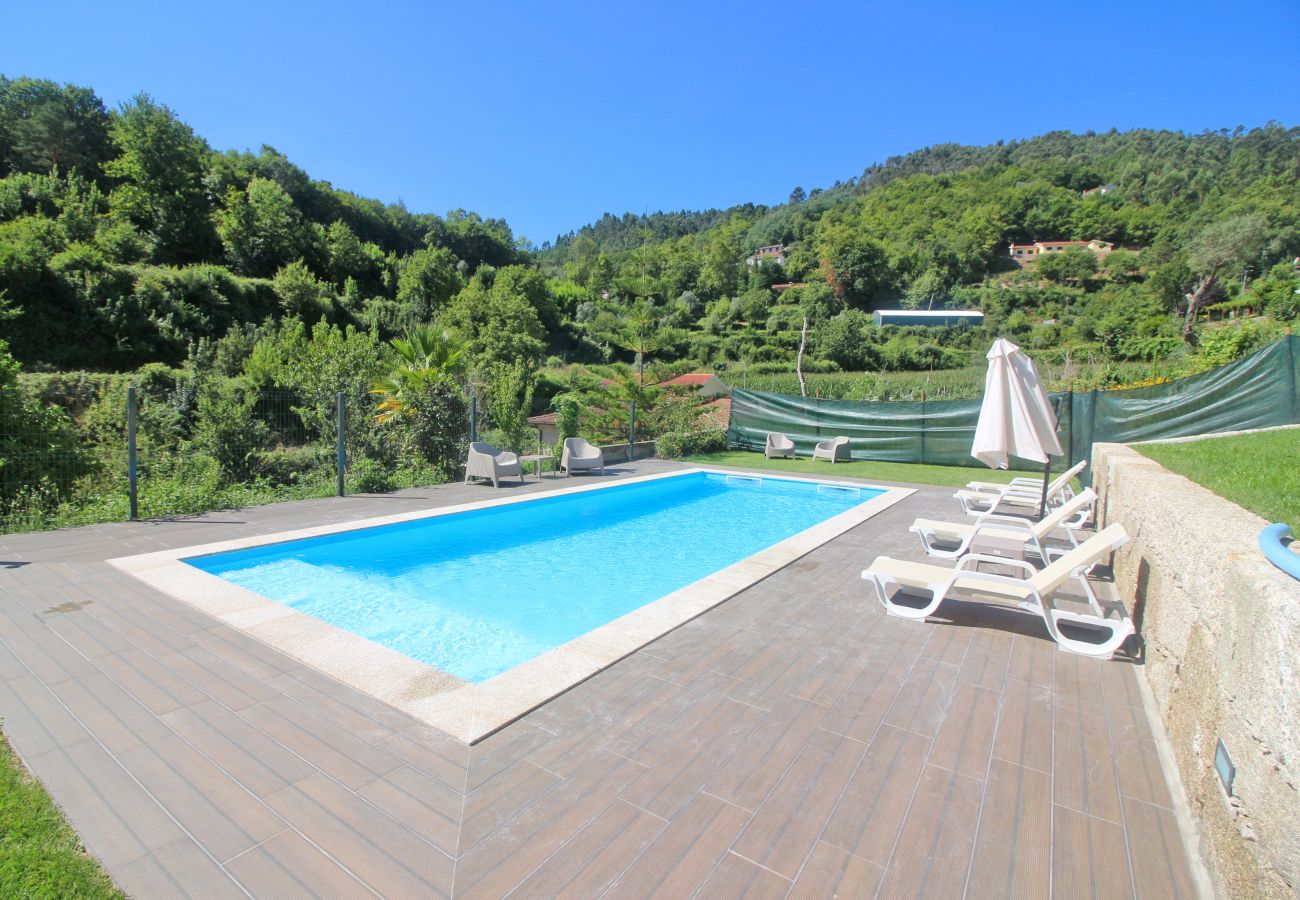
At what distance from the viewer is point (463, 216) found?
66062 mm

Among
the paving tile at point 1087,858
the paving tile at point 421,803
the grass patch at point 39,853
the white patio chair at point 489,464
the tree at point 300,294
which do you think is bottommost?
the paving tile at point 1087,858

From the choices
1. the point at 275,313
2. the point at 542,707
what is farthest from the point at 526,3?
the point at 275,313

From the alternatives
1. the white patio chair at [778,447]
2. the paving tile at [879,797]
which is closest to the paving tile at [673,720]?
the paving tile at [879,797]

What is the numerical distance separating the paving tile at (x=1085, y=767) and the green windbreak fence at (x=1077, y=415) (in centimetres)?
889

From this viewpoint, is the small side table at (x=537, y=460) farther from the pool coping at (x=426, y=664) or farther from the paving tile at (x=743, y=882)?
the paving tile at (x=743, y=882)

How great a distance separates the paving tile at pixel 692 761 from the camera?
2143mm

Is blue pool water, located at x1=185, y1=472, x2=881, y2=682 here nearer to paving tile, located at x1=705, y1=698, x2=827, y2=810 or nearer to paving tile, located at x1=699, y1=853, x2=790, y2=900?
paving tile, located at x1=705, y1=698, x2=827, y2=810

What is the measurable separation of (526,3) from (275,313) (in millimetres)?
29676

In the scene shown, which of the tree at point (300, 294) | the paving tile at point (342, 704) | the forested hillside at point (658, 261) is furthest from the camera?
the tree at point (300, 294)

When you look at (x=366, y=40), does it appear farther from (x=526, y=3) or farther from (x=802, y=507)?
(x=802, y=507)

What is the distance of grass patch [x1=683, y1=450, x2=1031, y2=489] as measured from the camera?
11356 mm

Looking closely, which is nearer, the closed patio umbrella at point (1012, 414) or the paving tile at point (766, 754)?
the paving tile at point (766, 754)

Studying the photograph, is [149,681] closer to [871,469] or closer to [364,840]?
[364,840]

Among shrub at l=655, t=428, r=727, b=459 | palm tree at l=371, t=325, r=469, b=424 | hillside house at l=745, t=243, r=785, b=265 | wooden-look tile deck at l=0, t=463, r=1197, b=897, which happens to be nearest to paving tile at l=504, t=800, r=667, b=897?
wooden-look tile deck at l=0, t=463, r=1197, b=897
